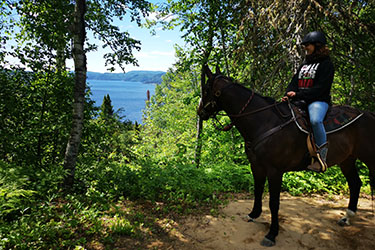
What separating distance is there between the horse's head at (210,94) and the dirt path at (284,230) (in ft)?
7.47

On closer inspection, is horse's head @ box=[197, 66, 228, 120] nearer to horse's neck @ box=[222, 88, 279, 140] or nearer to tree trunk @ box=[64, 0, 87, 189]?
horse's neck @ box=[222, 88, 279, 140]

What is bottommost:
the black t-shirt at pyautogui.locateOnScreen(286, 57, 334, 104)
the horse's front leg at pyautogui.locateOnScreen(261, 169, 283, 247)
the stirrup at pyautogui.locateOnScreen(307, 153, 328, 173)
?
the horse's front leg at pyautogui.locateOnScreen(261, 169, 283, 247)

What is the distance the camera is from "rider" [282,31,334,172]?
3674 mm

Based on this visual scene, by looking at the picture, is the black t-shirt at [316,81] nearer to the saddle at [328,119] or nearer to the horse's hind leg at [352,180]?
the saddle at [328,119]

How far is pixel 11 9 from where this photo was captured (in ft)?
18.0

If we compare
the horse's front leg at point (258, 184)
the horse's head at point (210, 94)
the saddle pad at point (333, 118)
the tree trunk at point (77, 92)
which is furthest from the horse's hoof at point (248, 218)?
the tree trunk at point (77, 92)

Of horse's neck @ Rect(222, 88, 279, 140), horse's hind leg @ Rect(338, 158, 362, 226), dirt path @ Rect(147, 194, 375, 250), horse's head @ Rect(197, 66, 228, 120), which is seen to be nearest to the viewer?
dirt path @ Rect(147, 194, 375, 250)

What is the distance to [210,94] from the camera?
13.4ft

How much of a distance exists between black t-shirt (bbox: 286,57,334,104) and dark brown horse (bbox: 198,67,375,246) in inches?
16.6

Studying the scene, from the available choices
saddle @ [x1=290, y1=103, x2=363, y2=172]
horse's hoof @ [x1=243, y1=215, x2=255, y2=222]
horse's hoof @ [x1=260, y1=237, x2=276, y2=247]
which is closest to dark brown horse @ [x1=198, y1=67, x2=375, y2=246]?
horse's hoof @ [x1=260, y1=237, x2=276, y2=247]

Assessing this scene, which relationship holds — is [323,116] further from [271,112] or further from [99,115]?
[99,115]

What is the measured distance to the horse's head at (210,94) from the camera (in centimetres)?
402

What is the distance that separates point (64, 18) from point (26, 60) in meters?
1.57

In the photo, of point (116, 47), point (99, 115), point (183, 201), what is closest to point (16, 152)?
point (99, 115)
